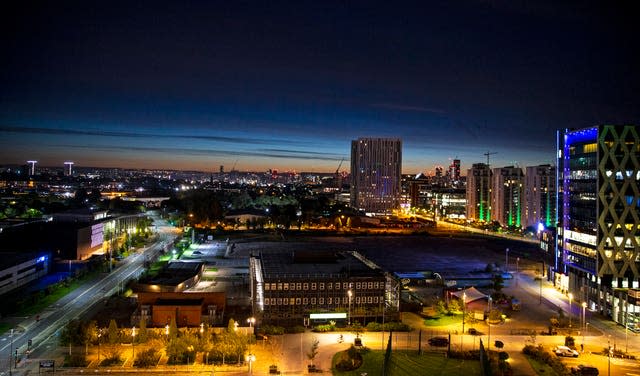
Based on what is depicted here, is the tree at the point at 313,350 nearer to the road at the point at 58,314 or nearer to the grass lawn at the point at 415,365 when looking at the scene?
the grass lawn at the point at 415,365

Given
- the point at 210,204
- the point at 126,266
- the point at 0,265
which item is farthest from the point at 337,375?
the point at 210,204

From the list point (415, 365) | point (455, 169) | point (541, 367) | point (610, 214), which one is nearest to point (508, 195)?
point (610, 214)

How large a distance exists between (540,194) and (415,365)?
4688 cm

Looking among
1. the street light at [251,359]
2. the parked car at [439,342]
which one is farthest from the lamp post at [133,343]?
the parked car at [439,342]

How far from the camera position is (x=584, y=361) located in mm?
16828

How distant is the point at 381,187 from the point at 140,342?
→ 7162cm

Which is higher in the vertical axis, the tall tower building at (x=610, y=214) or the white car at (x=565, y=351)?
the tall tower building at (x=610, y=214)

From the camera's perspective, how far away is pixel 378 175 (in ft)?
286

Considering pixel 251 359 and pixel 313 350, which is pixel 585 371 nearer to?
pixel 313 350

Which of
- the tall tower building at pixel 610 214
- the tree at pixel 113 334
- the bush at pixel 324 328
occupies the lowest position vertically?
the bush at pixel 324 328

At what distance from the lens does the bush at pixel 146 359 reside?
15688 millimetres

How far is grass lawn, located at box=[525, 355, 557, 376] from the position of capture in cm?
1572

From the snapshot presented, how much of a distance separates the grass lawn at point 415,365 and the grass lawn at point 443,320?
143 inches

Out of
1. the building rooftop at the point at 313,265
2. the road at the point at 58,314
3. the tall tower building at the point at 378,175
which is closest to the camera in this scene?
the road at the point at 58,314
